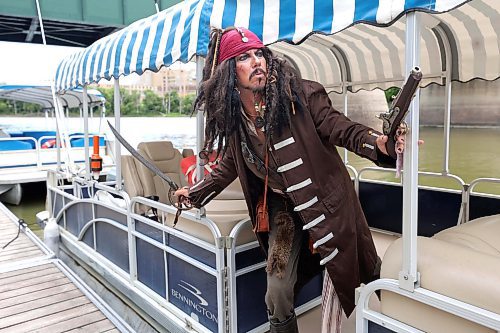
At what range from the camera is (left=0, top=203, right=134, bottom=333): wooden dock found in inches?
124

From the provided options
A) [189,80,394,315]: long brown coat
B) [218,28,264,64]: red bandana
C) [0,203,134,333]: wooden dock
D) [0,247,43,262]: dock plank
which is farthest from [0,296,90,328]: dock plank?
[218,28,264,64]: red bandana

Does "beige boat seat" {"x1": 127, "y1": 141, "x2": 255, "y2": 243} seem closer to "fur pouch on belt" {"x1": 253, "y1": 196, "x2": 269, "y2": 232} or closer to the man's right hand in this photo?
the man's right hand

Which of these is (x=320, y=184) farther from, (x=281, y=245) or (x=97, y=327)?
(x=97, y=327)

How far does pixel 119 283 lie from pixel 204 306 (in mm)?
1387

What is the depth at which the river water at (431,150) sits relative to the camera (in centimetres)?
873

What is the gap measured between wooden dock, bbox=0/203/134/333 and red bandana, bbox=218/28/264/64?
7.42ft

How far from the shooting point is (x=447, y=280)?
1368 millimetres

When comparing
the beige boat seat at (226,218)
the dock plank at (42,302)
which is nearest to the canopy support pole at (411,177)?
the beige boat seat at (226,218)

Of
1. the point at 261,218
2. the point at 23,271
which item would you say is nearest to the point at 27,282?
the point at 23,271

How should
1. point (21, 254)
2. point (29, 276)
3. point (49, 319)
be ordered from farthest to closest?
point (21, 254) → point (29, 276) → point (49, 319)

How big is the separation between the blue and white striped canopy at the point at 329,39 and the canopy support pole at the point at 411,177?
9cm

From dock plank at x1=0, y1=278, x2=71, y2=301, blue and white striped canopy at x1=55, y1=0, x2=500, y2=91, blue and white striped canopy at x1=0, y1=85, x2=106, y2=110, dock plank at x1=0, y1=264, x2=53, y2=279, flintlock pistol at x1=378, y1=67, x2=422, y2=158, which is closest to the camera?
flintlock pistol at x1=378, y1=67, x2=422, y2=158

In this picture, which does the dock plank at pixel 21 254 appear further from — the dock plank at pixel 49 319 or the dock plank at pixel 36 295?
the dock plank at pixel 49 319

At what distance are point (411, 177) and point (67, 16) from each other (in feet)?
38.3
